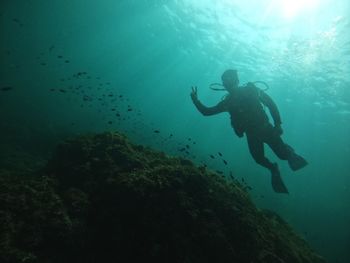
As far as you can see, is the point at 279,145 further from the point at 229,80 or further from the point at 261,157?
the point at 229,80

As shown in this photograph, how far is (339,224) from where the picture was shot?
4875 centimetres

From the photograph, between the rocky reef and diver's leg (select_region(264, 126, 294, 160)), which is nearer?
the rocky reef

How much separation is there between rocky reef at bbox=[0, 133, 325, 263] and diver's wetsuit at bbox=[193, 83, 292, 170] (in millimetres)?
1690

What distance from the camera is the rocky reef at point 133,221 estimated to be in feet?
17.6

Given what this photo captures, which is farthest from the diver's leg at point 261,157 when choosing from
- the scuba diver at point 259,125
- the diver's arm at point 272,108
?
the diver's arm at point 272,108

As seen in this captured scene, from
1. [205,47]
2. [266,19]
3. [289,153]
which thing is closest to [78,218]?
[289,153]

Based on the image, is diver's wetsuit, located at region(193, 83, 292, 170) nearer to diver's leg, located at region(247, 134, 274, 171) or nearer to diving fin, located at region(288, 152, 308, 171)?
diver's leg, located at region(247, 134, 274, 171)

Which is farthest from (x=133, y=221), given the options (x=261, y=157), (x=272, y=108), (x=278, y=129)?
(x=272, y=108)

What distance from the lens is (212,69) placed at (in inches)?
1780

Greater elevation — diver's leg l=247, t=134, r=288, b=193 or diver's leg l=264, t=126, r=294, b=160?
diver's leg l=264, t=126, r=294, b=160

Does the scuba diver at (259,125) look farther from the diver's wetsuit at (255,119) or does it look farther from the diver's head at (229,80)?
the diver's head at (229,80)

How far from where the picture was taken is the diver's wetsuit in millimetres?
8078

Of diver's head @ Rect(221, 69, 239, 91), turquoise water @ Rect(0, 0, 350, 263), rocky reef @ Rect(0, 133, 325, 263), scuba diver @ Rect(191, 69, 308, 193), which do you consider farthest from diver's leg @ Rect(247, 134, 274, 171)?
turquoise water @ Rect(0, 0, 350, 263)

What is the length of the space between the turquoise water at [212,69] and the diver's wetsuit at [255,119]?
3.68 m
